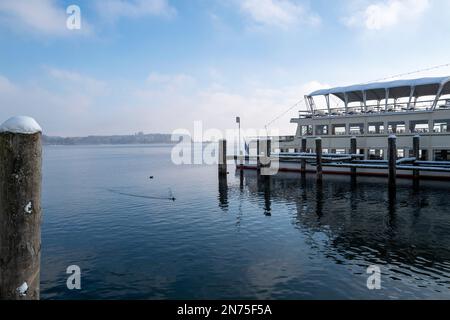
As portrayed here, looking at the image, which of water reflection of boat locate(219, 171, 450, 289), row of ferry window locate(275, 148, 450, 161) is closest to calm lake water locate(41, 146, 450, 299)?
water reflection of boat locate(219, 171, 450, 289)

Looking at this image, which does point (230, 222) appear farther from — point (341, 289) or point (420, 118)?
point (420, 118)

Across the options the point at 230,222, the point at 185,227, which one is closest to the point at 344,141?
the point at 230,222

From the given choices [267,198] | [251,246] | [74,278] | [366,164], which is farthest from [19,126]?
[366,164]

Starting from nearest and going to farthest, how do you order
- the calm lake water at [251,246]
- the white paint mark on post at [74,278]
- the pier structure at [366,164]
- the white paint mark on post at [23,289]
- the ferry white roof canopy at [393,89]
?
the white paint mark on post at [23,289], the calm lake water at [251,246], the white paint mark on post at [74,278], the pier structure at [366,164], the ferry white roof canopy at [393,89]

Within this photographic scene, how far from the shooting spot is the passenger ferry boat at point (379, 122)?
32.6 metres

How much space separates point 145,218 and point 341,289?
13006 mm

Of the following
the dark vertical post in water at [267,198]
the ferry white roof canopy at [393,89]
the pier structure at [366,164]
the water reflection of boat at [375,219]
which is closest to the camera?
the water reflection of boat at [375,219]

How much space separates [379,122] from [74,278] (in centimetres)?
3776

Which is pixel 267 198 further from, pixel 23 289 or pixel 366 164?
pixel 23 289

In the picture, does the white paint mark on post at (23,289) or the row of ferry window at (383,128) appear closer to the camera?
the white paint mark on post at (23,289)

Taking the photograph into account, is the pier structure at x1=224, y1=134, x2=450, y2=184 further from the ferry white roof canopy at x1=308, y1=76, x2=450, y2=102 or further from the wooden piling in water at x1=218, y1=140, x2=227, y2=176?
the ferry white roof canopy at x1=308, y1=76, x2=450, y2=102

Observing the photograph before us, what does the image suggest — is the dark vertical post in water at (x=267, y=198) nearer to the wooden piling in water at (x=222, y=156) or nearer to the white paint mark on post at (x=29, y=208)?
the wooden piling in water at (x=222, y=156)

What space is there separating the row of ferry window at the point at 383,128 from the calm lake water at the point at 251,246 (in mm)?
10449

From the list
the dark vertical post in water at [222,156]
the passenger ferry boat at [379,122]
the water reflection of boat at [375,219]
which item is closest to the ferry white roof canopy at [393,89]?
the passenger ferry boat at [379,122]
